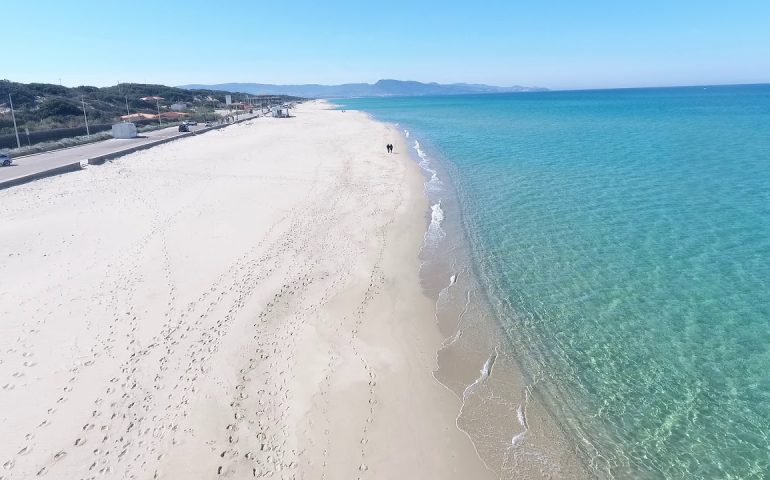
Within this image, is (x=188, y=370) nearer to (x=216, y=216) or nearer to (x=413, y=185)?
(x=216, y=216)

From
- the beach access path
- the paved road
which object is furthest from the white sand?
the paved road

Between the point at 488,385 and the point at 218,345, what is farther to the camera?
the point at 218,345

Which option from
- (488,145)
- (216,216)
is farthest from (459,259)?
(488,145)

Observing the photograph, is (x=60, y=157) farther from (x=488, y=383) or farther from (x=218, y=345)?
(x=488, y=383)

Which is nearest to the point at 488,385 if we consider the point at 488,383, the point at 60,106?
the point at 488,383

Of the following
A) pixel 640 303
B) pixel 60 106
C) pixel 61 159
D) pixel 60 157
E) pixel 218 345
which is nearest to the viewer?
pixel 218 345

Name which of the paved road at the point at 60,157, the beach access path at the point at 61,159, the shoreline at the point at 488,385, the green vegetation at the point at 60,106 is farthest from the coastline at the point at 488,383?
the green vegetation at the point at 60,106
